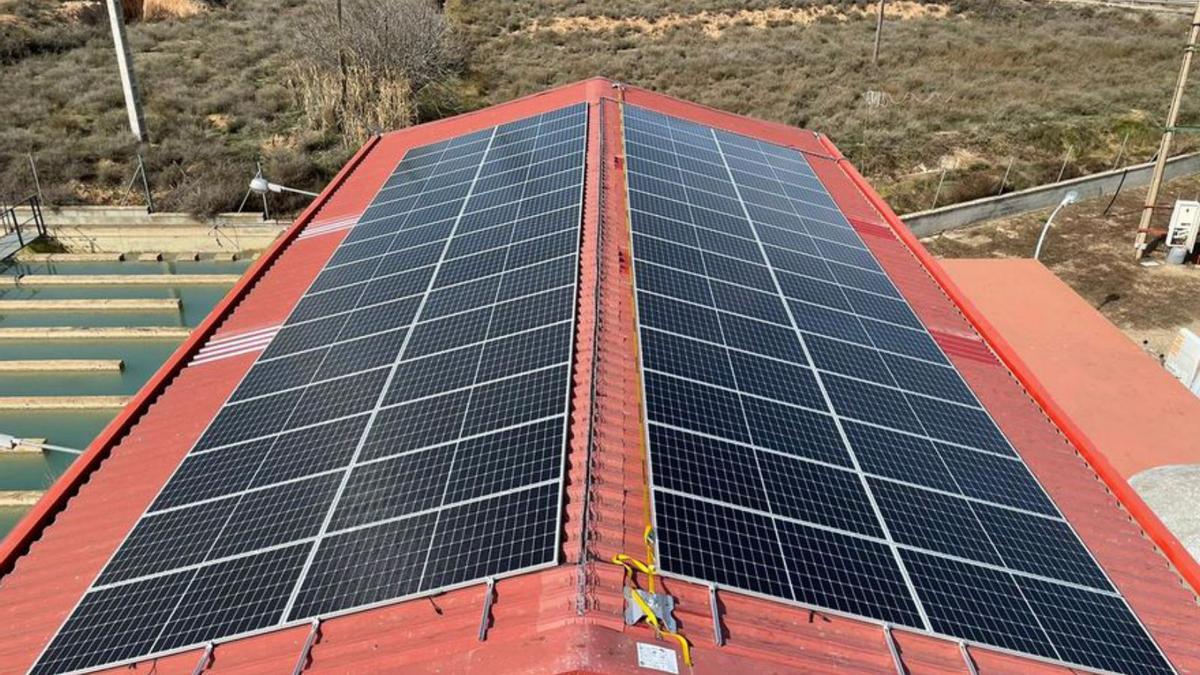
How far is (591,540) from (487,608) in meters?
1.19

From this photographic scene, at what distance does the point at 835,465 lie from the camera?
9398 millimetres

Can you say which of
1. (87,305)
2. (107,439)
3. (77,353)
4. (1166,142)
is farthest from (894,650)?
(1166,142)

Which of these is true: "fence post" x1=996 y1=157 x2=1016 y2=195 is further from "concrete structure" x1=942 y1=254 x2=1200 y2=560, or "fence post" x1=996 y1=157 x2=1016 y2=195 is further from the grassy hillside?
"concrete structure" x1=942 y1=254 x2=1200 y2=560

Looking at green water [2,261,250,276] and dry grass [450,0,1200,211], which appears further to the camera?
dry grass [450,0,1200,211]

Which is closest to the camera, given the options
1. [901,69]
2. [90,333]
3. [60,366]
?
[60,366]

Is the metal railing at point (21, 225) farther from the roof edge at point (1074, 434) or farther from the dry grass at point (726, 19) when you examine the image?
the dry grass at point (726, 19)

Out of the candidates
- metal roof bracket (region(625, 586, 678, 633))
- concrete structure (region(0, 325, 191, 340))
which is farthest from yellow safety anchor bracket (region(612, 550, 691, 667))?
concrete structure (region(0, 325, 191, 340))

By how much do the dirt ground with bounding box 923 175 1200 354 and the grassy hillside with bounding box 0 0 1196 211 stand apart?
2558 millimetres

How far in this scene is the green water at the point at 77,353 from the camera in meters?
16.2

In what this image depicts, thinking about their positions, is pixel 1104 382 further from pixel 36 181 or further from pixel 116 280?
pixel 36 181

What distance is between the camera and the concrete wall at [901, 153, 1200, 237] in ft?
102

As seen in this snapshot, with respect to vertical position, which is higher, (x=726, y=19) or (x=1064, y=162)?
(x=726, y=19)

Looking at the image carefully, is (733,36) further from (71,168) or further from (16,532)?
(16,532)

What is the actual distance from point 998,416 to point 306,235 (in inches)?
597
